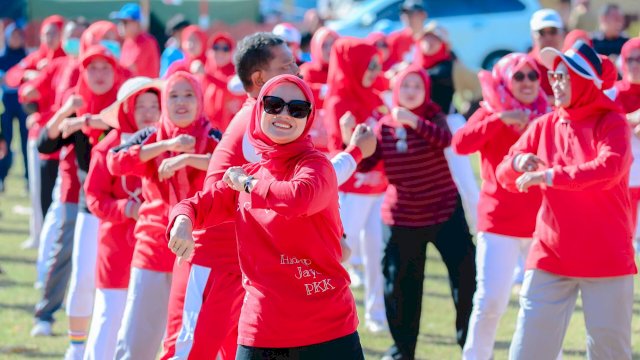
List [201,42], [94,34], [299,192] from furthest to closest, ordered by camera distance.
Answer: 1. [201,42]
2. [94,34]
3. [299,192]

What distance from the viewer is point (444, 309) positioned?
9.41 metres

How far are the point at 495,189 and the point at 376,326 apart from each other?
7.37ft

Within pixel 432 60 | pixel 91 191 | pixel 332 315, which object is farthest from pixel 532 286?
pixel 432 60

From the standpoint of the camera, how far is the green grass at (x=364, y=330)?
26.3 ft

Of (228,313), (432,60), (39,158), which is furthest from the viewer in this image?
(432,60)

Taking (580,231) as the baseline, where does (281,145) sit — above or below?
above

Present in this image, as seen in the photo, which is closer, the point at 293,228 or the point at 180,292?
the point at 293,228

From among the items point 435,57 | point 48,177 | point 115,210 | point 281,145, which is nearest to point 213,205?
point 281,145

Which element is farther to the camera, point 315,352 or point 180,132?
point 180,132

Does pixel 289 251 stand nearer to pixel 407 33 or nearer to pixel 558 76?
pixel 558 76

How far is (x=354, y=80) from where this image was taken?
8.70 meters

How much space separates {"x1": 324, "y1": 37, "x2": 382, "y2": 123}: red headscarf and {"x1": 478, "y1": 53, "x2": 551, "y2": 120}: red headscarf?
169 centimetres

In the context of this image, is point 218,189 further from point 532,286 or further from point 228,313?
point 532,286

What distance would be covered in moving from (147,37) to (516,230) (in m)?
8.30
